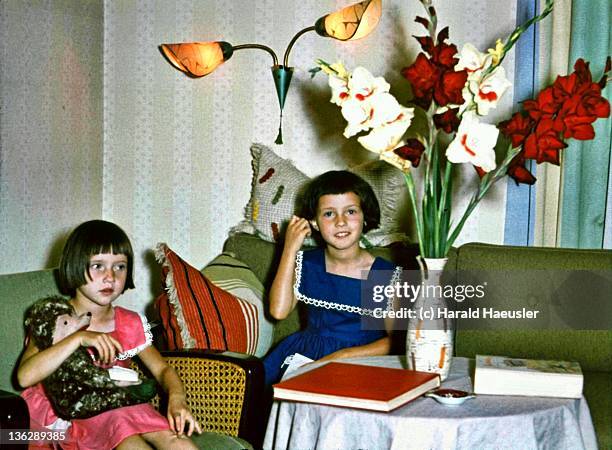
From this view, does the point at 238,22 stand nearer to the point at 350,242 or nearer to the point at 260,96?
the point at 260,96

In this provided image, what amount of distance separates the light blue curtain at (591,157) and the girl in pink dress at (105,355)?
1.53 m

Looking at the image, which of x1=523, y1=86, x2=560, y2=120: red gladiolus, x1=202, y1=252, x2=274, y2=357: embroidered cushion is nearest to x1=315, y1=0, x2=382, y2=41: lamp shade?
x1=202, y1=252, x2=274, y2=357: embroidered cushion

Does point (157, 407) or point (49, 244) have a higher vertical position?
point (49, 244)

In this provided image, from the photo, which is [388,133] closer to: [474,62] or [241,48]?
[474,62]

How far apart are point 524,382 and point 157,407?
94 cm

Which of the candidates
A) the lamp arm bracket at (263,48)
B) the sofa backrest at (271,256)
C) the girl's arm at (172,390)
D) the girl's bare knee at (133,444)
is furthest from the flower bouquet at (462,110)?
the lamp arm bracket at (263,48)

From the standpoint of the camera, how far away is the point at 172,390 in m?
2.00

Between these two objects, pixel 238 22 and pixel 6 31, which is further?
pixel 238 22

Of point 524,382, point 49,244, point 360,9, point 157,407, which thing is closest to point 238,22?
point 360,9

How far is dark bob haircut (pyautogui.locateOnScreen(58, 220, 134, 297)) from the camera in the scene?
1995 millimetres

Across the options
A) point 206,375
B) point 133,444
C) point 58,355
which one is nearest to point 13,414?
point 58,355

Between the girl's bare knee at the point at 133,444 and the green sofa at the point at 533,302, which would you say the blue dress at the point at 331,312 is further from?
the girl's bare knee at the point at 133,444

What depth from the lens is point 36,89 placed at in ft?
8.93

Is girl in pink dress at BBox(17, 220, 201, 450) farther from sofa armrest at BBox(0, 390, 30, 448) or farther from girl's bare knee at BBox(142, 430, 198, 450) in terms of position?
sofa armrest at BBox(0, 390, 30, 448)
